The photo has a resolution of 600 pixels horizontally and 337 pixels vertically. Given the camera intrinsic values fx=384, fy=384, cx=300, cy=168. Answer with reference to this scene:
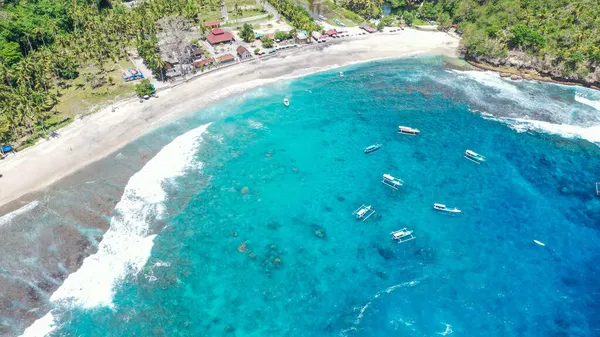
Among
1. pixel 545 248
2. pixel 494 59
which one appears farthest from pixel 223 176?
pixel 494 59

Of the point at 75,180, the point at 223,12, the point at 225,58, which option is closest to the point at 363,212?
the point at 75,180

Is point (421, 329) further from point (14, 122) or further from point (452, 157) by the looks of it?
point (14, 122)

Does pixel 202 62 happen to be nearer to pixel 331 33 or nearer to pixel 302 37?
pixel 302 37

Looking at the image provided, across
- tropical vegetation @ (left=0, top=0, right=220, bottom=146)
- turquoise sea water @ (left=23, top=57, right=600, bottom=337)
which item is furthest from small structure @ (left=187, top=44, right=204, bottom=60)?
turquoise sea water @ (left=23, top=57, right=600, bottom=337)

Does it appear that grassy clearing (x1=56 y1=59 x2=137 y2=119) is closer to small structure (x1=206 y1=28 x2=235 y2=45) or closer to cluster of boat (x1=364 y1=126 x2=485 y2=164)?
small structure (x1=206 y1=28 x2=235 y2=45)

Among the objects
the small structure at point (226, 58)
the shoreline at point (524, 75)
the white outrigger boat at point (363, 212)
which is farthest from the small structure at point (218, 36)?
the white outrigger boat at point (363, 212)

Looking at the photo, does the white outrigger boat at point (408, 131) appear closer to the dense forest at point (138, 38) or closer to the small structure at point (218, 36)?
the dense forest at point (138, 38)
